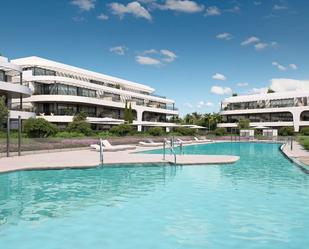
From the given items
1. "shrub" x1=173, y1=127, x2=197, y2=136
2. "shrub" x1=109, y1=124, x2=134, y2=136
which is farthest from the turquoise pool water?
"shrub" x1=173, y1=127, x2=197, y2=136

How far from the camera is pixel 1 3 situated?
27391 mm

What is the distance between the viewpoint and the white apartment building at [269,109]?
247 ft

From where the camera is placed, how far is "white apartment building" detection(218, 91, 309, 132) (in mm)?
75438

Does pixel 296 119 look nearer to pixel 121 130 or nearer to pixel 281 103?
pixel 281 103

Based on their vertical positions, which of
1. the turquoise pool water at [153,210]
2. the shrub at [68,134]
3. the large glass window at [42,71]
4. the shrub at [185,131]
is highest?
the large glass window at [42,71]

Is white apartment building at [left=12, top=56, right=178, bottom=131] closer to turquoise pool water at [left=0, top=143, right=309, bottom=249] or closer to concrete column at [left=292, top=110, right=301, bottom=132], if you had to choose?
turquoise pool water at [left=0, top=143, right=309, bottom=249]

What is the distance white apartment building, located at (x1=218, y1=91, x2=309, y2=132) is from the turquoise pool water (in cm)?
6370

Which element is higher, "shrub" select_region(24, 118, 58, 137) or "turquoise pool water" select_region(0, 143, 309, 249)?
"shrub" select_region(24, 118, 58, 137)

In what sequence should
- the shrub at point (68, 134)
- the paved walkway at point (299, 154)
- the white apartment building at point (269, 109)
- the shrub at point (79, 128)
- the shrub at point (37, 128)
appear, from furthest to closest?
the white apartment building at point (269, 109)
the shrub at point (79, 128)
the shrub at point (68, 134)
the shrub at point (37, 128)
the paved walkway at point (299, 154)

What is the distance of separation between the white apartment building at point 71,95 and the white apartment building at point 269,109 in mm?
27205

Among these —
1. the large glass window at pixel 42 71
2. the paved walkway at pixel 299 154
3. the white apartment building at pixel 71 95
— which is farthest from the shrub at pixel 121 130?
the paved walkway at pixel 299 154

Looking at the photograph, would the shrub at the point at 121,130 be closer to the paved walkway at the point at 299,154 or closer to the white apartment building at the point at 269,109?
the paved walkway at the point at 299,154

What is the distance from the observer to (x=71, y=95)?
5206 cm

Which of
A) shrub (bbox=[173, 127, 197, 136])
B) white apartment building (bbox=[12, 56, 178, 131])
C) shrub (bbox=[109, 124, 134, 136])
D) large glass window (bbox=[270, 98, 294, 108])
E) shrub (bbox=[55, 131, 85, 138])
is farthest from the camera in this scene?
large glass window (bbox=[270, 98, 294, 108])
